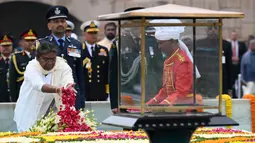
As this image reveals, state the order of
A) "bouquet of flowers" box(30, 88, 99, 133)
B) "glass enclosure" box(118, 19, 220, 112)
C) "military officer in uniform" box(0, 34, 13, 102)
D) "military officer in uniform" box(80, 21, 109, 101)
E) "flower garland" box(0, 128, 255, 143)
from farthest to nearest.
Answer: "military officer in uniform" box(0, 34, 13, 102)
"military officer in uniform" box(80, 21, 109, 101)
"bouquet of flowers" box(30, 88, 99, 133)
"flower garland" box(0, 128, 255, 143)
"glass enclosure" box(118, 19, 220, 112)

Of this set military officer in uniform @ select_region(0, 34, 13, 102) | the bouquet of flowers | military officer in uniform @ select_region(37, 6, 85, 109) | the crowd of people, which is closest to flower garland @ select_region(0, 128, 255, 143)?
the bouquet of flowers

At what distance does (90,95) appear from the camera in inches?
681

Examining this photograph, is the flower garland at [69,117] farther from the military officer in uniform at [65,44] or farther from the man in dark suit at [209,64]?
the man in dark suit at [209,64]

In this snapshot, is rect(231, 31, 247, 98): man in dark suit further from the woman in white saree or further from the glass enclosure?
the glass enclosure

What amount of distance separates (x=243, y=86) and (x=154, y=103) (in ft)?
50.9

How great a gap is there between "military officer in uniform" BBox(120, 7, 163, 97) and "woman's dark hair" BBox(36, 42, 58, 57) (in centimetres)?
367

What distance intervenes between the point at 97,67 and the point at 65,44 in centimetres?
405

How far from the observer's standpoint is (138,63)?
854cm

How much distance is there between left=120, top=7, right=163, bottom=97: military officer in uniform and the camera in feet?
27.9

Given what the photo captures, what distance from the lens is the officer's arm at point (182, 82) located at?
8.63 m

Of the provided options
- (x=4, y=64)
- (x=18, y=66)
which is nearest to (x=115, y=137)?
(x=18, y=66)

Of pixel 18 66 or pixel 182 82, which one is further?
pixel 18 66

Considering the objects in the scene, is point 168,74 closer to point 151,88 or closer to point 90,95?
A: point 151,88

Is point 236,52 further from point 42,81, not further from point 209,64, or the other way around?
point 209,64
